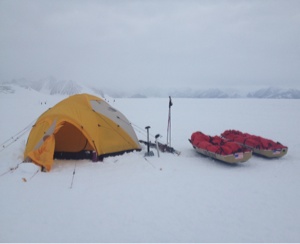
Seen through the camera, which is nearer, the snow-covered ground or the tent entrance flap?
the snow-covered ground

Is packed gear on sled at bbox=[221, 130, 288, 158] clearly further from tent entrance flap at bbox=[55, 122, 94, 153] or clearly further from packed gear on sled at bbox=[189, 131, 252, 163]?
tent entrance flap at bbox=[55, 122, 94, 153]

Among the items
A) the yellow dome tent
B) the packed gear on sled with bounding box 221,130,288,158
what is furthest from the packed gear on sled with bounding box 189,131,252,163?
the yellow dome tent

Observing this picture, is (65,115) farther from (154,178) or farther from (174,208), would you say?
(174,208)

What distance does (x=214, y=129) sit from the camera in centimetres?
1633

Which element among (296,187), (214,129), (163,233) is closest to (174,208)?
(163,233)

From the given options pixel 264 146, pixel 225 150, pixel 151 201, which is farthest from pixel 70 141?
pixel 264 146

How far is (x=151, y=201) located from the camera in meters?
5.88

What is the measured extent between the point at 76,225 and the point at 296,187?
563 centimetres

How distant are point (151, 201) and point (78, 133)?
177 inches

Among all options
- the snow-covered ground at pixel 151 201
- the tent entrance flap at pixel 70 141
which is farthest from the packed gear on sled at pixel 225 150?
the tent entrance flap at pixel 70 141

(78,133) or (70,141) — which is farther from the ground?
(78,133)

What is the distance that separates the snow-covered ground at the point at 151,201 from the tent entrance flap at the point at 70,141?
0.64 m

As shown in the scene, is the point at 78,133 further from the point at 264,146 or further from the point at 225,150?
the point at 264,146

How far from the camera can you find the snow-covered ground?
464cm
